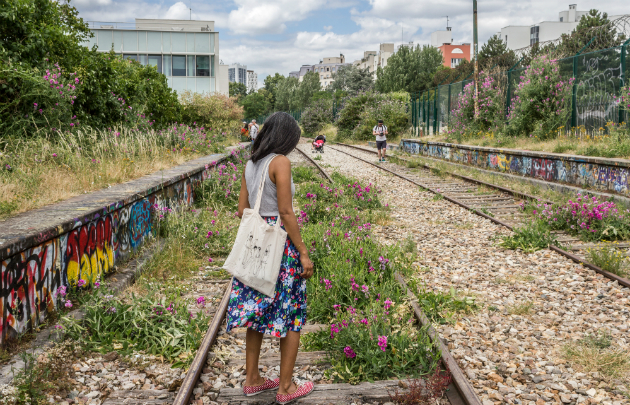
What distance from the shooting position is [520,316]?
4961 millimetres

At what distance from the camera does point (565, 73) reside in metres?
16.3

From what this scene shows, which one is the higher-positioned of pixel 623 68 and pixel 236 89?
pixel 236 89

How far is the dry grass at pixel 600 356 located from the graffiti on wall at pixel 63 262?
4.13 metres

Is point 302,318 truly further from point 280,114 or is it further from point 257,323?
point 280,114

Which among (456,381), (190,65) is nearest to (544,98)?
(456,381)

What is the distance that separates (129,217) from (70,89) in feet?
15.3

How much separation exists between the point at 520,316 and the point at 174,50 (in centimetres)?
4219

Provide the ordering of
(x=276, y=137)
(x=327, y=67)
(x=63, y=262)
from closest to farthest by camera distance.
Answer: (x=276, y=137) < (x=63, y=262) < (x=327, y=67)

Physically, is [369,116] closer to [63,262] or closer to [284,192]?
[63,262]

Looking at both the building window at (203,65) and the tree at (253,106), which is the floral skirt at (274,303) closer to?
the building window at (203,65)

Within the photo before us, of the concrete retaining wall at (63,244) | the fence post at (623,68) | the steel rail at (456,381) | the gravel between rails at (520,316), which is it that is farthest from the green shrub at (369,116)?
the steel rail at (456,381)

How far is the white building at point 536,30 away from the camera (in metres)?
91.7

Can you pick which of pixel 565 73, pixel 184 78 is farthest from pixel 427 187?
pixel 184 78

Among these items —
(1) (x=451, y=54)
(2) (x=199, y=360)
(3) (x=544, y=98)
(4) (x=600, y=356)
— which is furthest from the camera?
(1) (x=451, y=54)
